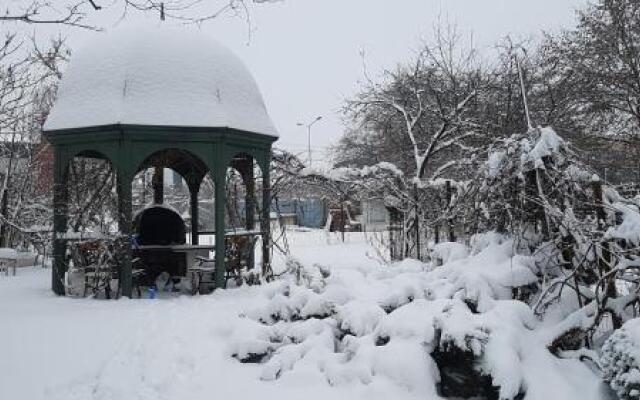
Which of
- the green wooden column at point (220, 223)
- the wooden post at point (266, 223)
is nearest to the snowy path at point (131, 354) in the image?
the green wooden column at point (220, 223)

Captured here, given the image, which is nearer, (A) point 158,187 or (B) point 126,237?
(B) point 126,237

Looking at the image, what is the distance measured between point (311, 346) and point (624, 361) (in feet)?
10.3

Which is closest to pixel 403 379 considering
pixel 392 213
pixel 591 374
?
pixel 591 374

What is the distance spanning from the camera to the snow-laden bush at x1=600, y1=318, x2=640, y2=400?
417 cm

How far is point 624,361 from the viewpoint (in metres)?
4.30

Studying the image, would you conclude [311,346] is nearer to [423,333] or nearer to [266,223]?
[423,333]

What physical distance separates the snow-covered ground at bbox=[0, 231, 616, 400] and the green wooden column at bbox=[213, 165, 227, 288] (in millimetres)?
2172

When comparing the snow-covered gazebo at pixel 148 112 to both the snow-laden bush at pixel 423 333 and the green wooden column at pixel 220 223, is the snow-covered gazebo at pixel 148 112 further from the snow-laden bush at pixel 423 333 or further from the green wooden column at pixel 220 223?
the snow-laden bush at pixel 423 333

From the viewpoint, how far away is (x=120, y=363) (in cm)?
633

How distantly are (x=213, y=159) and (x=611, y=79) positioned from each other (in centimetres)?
1366

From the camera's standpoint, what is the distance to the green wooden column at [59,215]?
436 inches

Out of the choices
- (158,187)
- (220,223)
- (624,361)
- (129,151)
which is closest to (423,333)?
(624,361)

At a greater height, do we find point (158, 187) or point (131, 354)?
point (158, 187)

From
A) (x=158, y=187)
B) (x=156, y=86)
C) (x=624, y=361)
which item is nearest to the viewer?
(x=624, y=361)
